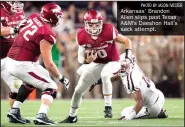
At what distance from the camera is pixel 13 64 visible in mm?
7484

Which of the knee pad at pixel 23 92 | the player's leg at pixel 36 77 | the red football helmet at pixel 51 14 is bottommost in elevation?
the knee pad at pixel 23 92

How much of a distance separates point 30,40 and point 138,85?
4.64 ft

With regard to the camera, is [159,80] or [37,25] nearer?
[37,25]

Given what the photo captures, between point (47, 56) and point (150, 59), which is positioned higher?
point (47, 56)

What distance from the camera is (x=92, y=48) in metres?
8.05

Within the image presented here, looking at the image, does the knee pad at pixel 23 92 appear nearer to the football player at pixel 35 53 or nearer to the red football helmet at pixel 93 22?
the football player at pixel 35 53

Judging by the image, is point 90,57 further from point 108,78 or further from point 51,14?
point 108,78

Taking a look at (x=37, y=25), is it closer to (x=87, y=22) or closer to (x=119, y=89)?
(x=87, y=22)

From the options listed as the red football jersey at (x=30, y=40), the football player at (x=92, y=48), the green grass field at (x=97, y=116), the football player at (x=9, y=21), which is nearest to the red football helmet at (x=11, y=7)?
the football player at (x=9, y=21)

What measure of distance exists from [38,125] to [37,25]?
3.68 feet

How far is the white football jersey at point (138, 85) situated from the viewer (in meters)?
7.88

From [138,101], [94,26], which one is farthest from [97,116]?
[94,26]

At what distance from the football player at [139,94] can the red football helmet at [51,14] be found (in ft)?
3.21

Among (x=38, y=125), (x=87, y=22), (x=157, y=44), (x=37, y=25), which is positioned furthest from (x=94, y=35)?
(x=157, y=44)
